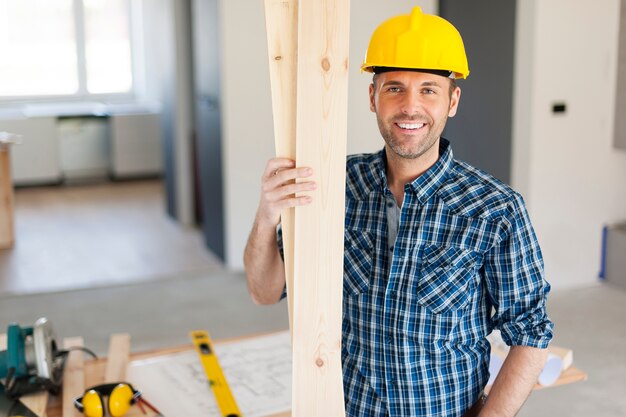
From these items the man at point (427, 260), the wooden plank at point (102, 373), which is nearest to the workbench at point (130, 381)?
the wooden plank at point (102, 373)

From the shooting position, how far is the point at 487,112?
5281mm

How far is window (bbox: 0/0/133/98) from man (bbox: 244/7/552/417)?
800 centimetres

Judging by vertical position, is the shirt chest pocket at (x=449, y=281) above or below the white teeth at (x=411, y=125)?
below

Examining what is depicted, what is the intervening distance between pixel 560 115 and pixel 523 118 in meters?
0.23

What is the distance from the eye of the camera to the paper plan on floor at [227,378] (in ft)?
7.70

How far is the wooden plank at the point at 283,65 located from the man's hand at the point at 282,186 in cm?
2

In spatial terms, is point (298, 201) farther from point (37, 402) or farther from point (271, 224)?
point (37, 402)

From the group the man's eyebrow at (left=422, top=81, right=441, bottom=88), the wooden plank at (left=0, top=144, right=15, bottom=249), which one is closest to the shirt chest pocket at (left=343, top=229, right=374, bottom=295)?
the man's eyebrow at (left=422, top=81, right=441, bottom=88)

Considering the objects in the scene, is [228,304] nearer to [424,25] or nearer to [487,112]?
[487,112]

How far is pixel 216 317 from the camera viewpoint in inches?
191

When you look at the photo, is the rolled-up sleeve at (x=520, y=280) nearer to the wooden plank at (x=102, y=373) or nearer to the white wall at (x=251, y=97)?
the wooden plank at (x=102, y=373)

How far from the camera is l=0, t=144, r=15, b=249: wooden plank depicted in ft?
20.9

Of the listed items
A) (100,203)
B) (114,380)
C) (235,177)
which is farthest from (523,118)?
(100,203)

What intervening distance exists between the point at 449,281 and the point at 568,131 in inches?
147
